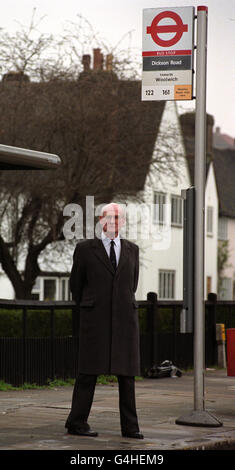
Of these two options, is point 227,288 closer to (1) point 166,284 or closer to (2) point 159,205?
(1) point 166,284

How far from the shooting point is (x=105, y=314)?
896 centimetres

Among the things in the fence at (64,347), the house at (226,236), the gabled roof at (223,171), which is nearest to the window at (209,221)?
the house at (226,236)

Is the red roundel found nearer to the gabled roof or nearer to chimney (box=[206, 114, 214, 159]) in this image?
the gabled roof

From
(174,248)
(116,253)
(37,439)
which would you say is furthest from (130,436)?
(174,248)

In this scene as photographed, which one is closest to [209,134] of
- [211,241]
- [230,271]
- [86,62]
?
[211,241]

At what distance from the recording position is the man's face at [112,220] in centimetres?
899

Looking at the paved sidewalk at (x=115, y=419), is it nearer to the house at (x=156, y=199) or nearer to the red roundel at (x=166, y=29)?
the red roundel at (x=166, y=29)

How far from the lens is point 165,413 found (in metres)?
11.0

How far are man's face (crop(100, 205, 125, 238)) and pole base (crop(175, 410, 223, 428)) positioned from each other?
2.05 m

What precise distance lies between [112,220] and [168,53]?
6.88 feet

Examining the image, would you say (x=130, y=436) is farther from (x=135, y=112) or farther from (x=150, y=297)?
(x=135, y=112)

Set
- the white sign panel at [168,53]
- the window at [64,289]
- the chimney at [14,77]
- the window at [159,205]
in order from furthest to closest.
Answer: the window at [64,289], the window at [159,205], the chimney at [14,77], the white sign panel at [168,53]

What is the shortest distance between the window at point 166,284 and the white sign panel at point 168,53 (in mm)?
32794

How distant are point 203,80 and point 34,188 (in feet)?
43.1
